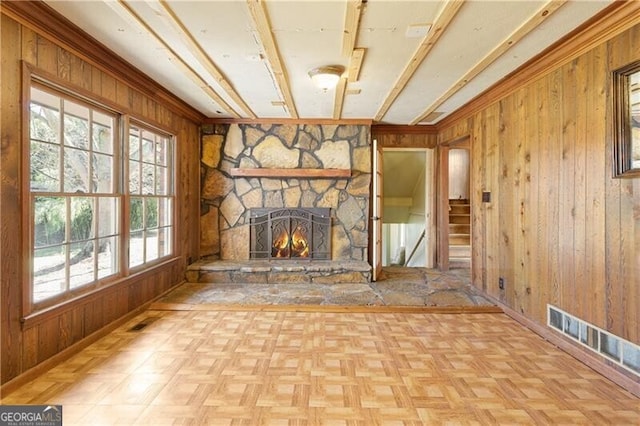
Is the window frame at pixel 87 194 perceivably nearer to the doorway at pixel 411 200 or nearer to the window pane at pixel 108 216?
the window pane at pixel 108 216

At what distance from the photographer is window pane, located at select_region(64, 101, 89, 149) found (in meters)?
2.29

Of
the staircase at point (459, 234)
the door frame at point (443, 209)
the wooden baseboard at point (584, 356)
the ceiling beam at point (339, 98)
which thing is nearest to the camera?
the wooden baseboard at point (584, 356)

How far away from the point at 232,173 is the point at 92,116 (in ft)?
6.57

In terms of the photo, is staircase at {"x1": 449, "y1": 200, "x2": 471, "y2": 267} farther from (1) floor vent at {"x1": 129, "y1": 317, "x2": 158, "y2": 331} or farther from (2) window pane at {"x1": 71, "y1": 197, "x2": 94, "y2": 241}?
(2) window pane at {"x1": 71, "y1": 197, "x2": 94, "y2": 241}

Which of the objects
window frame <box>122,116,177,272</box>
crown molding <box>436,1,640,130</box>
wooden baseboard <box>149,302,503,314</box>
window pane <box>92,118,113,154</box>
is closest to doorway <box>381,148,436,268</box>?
wooden baseboard <box>149,302,503,314</box>

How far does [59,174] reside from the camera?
7.21ft

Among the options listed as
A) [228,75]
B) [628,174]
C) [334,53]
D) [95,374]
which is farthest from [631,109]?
[95,374]

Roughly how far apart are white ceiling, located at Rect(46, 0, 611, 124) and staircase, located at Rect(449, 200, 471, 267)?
118 inches

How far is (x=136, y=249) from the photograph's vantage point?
318 cm

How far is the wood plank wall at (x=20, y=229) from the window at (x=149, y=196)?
0.23 meters

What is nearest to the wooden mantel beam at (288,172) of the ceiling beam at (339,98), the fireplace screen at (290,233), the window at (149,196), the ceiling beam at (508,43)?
the fireplace screen at (290,233)

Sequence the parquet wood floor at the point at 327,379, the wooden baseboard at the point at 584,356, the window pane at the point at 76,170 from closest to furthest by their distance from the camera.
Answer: the parquet wood floor at the point at 327,379, the wooden baseboard at the point at 584,356, the window pane at the point at 76,170

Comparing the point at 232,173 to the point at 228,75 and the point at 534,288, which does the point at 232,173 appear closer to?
the point at 228,75

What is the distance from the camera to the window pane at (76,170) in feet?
7.47
